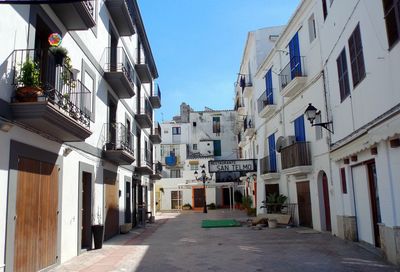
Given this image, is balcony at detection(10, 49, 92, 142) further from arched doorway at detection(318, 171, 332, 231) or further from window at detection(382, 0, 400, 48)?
arched doorway at detection(318, 171, 332, 231)

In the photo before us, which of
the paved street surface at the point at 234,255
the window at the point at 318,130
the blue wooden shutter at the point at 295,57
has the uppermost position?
the blue wooden shutter at the point at 295,57

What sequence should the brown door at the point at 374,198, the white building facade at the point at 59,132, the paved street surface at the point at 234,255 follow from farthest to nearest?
the brown door at the point at 374,198 → the paved street surface at the point at 234,255 → the white building facade at the point at 59,132

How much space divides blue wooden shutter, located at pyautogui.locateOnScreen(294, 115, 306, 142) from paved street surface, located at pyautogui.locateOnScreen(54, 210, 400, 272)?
4470 mm

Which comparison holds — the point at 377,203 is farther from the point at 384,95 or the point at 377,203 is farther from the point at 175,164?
the point at 175,164

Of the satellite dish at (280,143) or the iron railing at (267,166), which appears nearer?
the satellite dish at (280,143)

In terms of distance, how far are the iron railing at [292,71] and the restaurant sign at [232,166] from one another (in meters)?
8.48

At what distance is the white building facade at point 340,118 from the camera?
29.0 ft

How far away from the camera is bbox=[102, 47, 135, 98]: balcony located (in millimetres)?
14758

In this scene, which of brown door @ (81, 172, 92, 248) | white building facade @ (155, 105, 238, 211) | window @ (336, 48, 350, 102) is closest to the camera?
window @ (336, 48, 350, 102)

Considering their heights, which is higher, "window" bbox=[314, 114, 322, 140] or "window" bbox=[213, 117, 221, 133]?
"window" bbox=[213, 117, 221, 133]

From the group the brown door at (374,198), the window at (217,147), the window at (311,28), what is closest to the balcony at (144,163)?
the window at (311,28)

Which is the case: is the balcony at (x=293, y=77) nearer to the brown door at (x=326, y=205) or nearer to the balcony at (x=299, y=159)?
the balcony at (x=299, y=159)

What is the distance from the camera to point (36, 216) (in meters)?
8.39

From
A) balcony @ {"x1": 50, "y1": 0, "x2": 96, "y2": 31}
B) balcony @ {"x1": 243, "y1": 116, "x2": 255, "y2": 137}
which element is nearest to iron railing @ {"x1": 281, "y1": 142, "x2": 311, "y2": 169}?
balcony @ {"x1": 50, "y1": 0, "x2": 96, "y2": 31}
